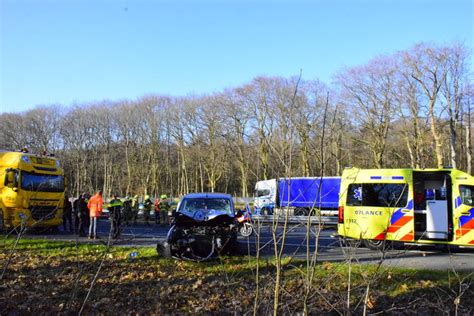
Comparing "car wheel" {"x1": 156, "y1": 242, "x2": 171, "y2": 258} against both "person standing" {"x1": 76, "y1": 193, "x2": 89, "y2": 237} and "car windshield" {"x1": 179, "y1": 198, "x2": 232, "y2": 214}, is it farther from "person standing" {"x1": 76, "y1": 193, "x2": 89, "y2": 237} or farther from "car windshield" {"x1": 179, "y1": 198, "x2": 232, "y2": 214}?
"person standing" {"x1": 76, "y1": 193, "x2": 89, "y2": 237}

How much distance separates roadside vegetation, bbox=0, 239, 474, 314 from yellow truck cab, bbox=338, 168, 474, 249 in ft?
12.4

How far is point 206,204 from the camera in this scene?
1100 cm

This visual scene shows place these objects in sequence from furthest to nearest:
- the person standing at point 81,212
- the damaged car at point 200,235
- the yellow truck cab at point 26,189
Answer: the yellow truck cab at point 26,189 → the person standing at point 81,212 → the damaged car at point 200,235

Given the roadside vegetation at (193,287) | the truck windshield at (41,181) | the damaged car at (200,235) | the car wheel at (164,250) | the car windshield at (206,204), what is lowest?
the roadside vegetation at (193,287)

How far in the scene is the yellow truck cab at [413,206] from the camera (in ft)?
38.6

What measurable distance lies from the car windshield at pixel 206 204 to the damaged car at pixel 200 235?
242 mm

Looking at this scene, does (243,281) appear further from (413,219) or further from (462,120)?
(462,120)

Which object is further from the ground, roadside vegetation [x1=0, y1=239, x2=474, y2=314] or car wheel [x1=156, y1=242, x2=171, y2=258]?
car wheel [x1=156, y1=242, x2=171, y2=258]

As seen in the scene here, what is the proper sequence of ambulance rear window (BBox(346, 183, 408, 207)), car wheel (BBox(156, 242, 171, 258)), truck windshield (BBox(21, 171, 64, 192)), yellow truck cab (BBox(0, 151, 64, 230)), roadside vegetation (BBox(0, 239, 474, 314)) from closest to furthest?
roadside vegetation (BBox(0, 239, 474, 314)) → car wheel (BBox(156, 242, 171, 258)) → ambulance rear window (BBox(346, 183, 408, 207)) → yellow truck cab (BBox(0, 151, 64, 230)) → truck windshield (BBox(21, 171, 64, 192))

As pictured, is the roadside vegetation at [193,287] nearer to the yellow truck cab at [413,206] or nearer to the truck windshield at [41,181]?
the yellow truck cab at [413,206]

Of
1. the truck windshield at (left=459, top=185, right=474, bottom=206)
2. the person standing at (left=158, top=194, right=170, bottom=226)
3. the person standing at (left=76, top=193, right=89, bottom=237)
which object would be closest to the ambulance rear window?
the truck windshield at (left=459, top=185, right=474, bottom=206)

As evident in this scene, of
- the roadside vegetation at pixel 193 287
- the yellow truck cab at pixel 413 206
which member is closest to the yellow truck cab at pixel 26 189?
the roadside vegetation at pixel 193 287

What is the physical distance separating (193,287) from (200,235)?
203cm

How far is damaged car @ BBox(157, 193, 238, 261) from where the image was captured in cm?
947
